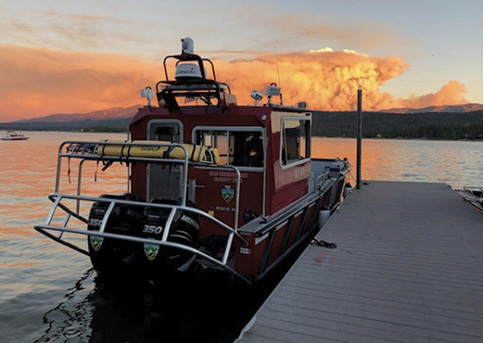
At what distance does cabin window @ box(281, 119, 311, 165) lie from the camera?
295 inches

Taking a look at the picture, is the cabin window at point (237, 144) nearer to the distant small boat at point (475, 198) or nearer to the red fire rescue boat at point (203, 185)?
the red fire rescue boat at point (203, 185)

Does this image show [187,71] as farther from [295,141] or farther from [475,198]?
[475,198]

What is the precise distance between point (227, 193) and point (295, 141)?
2.24m

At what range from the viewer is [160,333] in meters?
5.84

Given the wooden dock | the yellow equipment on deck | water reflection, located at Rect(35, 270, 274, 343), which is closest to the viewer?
the wooden dock

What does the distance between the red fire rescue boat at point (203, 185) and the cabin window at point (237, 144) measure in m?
0.02

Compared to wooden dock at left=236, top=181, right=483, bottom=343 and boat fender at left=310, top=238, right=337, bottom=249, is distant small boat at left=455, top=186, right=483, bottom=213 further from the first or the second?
boat fender at left=310, top=238, right=337, bottom=249

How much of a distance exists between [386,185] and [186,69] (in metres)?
11.5

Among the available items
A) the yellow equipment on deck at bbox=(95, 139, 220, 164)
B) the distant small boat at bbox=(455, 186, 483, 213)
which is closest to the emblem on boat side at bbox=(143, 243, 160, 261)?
the yellow equipment on deck at bbox=(95, 139, 220, 164)

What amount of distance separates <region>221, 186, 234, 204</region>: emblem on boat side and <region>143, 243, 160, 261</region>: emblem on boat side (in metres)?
2.08

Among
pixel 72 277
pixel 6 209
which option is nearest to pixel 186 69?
pixel 72 277

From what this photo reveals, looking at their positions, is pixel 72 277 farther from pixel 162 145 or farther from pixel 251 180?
pixel 162 145

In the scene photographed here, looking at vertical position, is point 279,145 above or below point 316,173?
above

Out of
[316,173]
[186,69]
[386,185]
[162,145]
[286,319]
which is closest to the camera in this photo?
[286,319]
